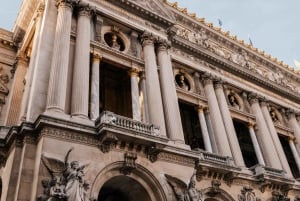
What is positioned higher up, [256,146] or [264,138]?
[264,138]

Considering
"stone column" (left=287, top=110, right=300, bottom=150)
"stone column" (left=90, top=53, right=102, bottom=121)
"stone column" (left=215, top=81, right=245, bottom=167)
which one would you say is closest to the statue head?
"stone column" (left=90, top=53, right=102, bottom=121)

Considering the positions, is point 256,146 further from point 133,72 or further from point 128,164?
point 128,164

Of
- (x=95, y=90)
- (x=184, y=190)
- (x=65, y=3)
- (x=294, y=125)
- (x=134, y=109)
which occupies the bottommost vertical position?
(x=184, y=190)

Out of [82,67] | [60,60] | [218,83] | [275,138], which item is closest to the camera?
[60,60]

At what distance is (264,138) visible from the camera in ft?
82.7

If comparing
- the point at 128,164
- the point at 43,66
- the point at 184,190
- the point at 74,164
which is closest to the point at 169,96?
the point at 184,190

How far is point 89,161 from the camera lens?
13.9 m

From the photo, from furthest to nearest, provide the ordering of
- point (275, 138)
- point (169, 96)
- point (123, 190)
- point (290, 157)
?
point (290, 157) < point (275, 138) < point (169, 96) < point (123, 190)

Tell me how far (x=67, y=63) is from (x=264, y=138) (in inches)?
640

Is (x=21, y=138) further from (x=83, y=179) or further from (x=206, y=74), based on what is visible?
(x=206, y=74)

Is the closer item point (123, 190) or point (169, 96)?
point (123, 190)

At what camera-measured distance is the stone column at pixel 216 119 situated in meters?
21.6

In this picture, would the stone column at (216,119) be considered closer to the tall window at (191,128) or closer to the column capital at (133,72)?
the tall window at (191,128)

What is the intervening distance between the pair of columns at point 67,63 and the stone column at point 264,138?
1507 cm
